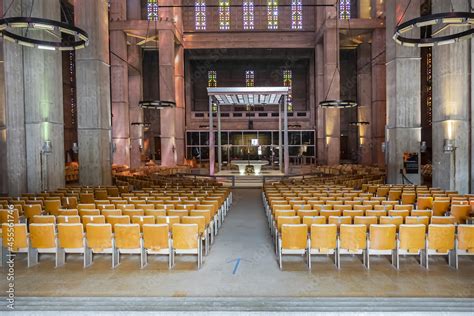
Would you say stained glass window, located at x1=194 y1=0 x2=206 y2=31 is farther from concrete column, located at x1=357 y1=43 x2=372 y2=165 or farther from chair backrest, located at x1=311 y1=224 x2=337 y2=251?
chair backrest, located at x1=311 y1=224 x2=337 y2=251

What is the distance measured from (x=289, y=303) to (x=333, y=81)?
88.1 feet

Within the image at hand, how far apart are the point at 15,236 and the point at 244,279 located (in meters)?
3.93

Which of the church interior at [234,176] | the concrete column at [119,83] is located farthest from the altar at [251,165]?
the concrete column at [119,83]

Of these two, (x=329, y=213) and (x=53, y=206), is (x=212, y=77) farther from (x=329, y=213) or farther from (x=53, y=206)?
(x=329, y=213)

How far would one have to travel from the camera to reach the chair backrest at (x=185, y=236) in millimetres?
6008

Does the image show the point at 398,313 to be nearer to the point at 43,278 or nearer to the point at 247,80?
the point at 43,278

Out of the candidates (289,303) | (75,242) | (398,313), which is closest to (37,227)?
(75,242)

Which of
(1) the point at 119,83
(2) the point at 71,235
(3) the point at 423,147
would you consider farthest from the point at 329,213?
(1) the point at 119,83

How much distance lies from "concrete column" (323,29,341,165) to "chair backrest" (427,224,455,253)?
77.8ft

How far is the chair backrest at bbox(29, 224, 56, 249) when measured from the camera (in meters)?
6.11

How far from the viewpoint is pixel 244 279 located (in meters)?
5.52

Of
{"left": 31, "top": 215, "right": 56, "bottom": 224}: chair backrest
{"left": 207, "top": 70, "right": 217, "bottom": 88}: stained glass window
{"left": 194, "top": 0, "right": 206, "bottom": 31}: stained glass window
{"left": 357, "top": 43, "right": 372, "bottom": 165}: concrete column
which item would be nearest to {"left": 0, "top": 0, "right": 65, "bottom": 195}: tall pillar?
{"left": 31, "top": 215, "right": 56, "bottom": 224}: chair backrest

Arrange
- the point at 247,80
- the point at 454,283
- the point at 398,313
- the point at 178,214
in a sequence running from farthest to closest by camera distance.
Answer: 1. the point at 247,80
2. the point at 178,214
3. the point at 454,283
4. the point at 398,313

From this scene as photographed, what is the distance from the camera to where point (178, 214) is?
24.6ft
